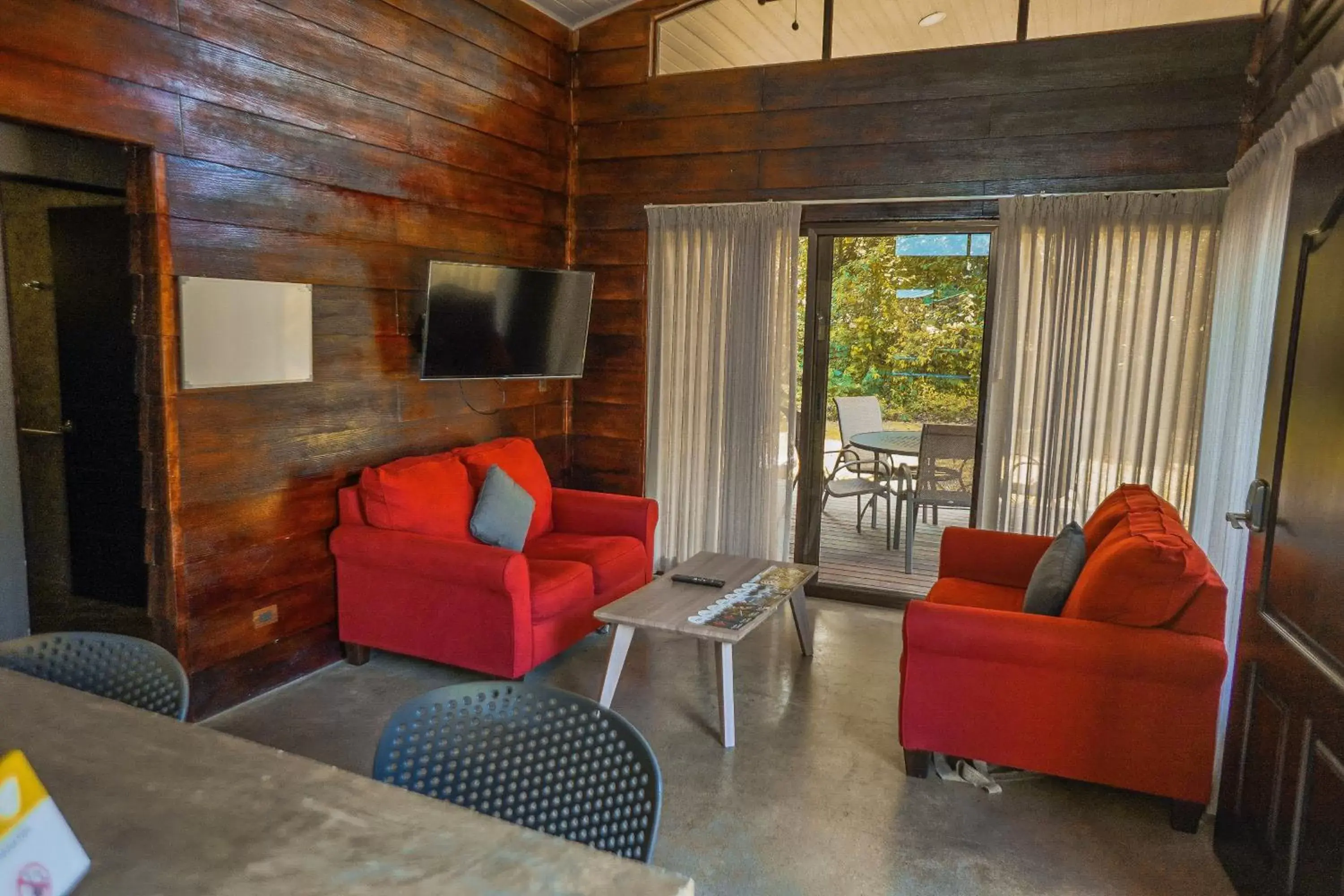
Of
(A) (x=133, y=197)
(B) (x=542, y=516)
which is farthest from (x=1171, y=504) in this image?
(A) (x=133, y=197)

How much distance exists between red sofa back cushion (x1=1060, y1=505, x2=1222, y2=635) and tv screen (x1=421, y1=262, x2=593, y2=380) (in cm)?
271

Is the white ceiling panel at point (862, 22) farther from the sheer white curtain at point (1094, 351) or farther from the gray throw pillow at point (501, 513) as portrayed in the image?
the gray throw pillow at point (501, 513)

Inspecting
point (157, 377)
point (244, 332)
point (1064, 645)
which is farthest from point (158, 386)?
point (1064, 645)

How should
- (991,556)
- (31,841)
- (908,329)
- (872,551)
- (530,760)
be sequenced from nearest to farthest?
(31,841)
(530,760)
(991,556)
(908,329)
(872,551)

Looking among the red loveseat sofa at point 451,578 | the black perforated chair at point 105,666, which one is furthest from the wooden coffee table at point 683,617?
the black perforated chair at point 105,666

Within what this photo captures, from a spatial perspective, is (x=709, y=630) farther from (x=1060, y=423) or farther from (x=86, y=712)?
(x=1060, y=423)

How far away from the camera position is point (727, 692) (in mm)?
3029

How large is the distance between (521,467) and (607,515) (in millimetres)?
485

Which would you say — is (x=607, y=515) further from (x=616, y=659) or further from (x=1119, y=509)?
(x=1119, y=509)

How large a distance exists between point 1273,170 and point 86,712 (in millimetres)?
3586

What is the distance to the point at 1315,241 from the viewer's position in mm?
1972

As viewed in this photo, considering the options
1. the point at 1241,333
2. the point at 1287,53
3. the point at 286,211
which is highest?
the point at 1287,53

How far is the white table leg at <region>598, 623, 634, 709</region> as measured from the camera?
316cm

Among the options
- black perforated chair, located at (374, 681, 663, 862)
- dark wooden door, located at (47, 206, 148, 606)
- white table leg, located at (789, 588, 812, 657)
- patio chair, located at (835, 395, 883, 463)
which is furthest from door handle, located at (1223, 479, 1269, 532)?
dark wooden door, located at (47, 206, 148, 606)
